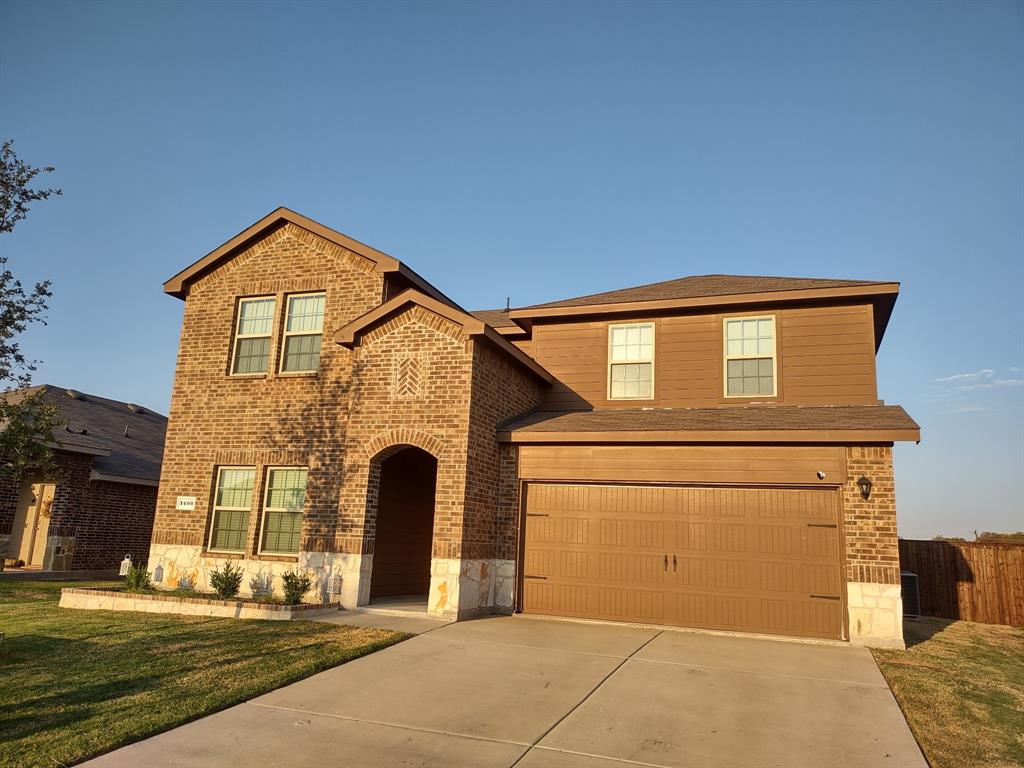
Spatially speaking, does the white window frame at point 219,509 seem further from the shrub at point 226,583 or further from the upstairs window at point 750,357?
the upstairs window at point 750,357

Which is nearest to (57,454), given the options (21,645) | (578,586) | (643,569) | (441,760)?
(21,645)

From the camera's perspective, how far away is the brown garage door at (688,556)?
11.4 metres

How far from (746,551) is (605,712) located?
18.9 ft

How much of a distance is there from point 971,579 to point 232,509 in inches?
639

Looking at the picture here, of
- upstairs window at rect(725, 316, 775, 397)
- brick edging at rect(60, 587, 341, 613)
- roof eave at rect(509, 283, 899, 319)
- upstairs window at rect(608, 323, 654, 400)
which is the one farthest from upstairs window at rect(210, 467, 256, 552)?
upstairs window at rect(725, 316, 775, 397)

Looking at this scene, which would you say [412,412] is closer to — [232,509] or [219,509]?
[232,509]

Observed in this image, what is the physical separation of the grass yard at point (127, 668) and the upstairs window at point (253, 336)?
522 cm

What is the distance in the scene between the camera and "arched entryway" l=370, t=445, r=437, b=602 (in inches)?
549

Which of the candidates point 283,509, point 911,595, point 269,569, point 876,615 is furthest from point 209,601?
point 911,595

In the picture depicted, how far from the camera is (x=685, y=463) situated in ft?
→ 40.2

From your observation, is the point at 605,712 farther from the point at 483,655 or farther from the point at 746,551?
the point at 746,551

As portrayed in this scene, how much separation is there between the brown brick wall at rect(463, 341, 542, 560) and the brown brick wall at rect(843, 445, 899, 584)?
18.4 ft

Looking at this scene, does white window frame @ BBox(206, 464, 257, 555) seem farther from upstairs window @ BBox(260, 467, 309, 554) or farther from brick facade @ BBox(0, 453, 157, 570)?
brick facade @ BBox(0, 453, 157, 570)

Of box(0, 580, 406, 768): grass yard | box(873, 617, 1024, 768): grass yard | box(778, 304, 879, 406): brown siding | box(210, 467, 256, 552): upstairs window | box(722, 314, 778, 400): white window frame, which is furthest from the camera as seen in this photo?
box(210, 467, 256, 552): upstairs window
